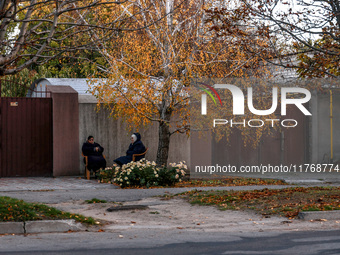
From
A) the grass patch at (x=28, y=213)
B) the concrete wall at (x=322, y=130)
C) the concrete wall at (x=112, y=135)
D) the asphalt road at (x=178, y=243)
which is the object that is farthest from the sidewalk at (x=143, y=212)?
the concrete wall at (x=322, y=130)

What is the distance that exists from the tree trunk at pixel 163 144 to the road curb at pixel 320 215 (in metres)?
8.97

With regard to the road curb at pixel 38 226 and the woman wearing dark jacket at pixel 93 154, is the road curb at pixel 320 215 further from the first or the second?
the woman wearing dark jacket at pixel 93 154

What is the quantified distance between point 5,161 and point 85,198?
596 cm

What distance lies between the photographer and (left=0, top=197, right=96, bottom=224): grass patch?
9.28m

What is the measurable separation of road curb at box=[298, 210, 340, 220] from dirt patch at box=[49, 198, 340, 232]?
5.9 inches

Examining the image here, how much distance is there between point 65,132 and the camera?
18.5 m

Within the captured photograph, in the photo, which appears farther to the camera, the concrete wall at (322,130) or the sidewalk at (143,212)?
the concrete wall at (322,130)

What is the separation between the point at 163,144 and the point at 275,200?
7.31 m

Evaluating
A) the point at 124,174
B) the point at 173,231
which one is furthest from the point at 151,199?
the point at 173,231

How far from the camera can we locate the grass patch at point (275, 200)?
1076 cm

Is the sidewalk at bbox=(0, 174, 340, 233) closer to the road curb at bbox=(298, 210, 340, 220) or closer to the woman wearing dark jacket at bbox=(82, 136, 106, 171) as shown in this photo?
the road curb at bbox=(298, 210, 340, 220)

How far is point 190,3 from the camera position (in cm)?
1795

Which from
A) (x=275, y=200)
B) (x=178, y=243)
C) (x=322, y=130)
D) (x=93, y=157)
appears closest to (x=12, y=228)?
(x=178, y=243)

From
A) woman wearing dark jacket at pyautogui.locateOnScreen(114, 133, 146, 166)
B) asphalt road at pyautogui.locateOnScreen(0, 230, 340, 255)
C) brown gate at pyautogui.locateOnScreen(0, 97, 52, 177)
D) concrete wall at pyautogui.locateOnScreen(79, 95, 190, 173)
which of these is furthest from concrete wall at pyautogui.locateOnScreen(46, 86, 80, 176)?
asphalt road at pyautogui.locateOnScreen(0, 230, 340, 255)
